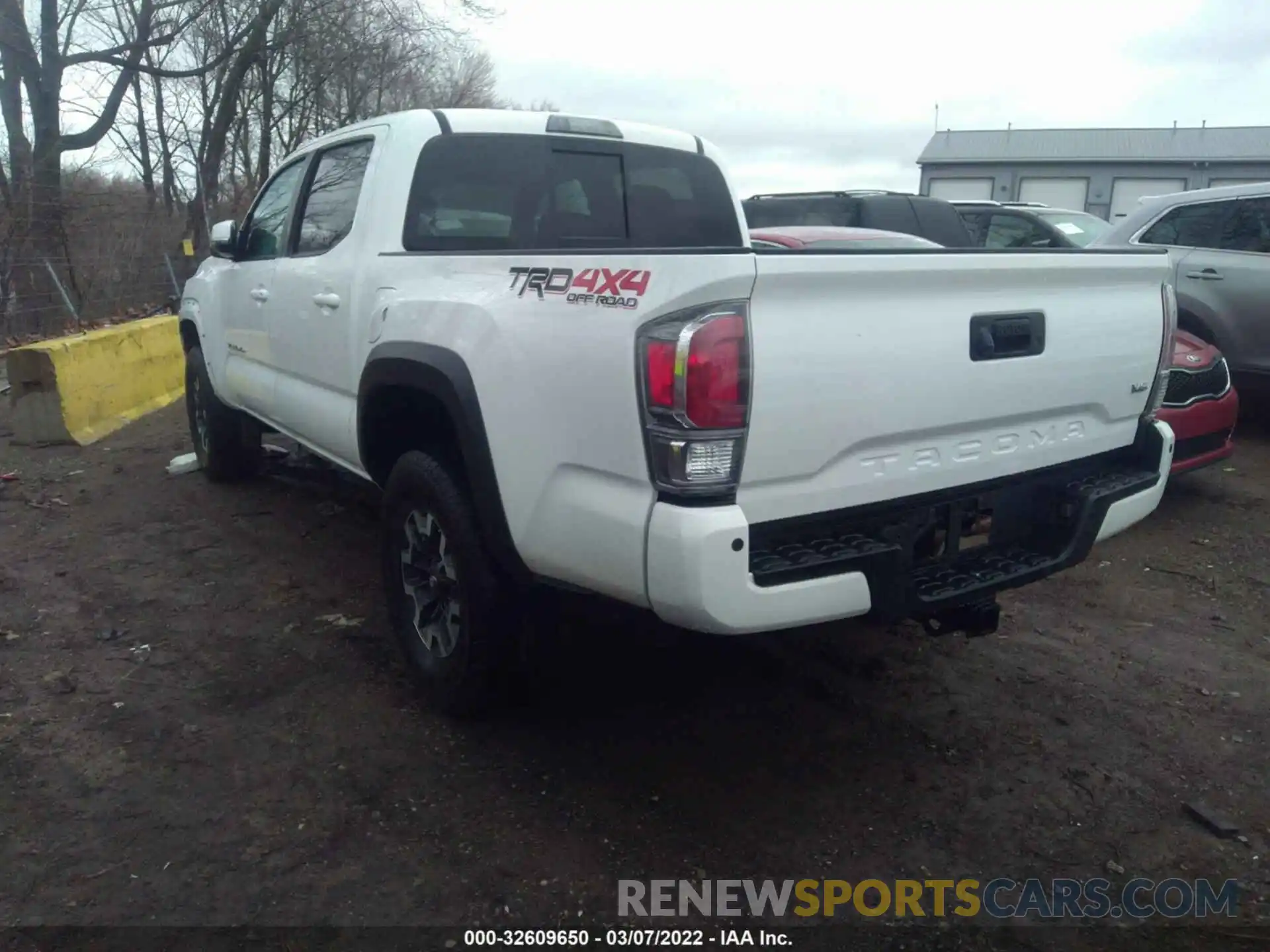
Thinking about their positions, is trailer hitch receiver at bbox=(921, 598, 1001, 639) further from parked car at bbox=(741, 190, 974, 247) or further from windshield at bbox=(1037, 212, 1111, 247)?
windshield at bbox=(1037, 212, 1111, 247)

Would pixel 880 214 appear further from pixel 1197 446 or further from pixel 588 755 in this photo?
pixel 588 755

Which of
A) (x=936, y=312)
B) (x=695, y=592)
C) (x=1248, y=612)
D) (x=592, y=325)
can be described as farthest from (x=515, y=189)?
(x=1248, y=612)

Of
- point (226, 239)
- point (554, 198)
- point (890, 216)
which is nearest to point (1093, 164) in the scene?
point (890, 216)

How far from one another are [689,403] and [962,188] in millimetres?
33011

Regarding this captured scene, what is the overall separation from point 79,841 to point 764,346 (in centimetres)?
234

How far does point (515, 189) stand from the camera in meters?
4.16

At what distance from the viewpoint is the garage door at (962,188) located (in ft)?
106

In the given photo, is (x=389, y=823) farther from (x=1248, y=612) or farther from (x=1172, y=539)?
(x=1172, y=539)

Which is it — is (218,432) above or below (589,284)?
below

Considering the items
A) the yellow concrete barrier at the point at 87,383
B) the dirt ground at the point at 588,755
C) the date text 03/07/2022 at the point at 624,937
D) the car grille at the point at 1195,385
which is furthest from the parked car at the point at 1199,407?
the yellow concrete barrier at the point at 87,383

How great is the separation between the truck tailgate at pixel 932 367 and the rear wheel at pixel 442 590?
1054mm

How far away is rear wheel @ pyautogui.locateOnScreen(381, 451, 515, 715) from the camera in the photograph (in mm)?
3219

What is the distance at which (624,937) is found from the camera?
259 cm

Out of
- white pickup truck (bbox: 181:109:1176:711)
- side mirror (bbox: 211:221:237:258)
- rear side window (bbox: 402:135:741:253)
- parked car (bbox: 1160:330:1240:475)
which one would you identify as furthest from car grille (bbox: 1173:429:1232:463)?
side mirror (bbox: 211:221:237:258)
